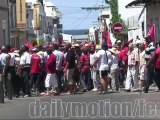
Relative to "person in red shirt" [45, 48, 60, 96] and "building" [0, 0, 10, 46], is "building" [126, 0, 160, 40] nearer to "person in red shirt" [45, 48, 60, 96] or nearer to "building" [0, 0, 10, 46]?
"person in red shirt" [45, 48, 60, 96]

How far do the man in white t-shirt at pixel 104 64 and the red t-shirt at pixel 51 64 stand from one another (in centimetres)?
161

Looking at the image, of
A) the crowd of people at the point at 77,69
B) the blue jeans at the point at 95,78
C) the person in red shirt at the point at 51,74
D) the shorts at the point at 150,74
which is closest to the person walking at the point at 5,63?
the crowd of people at the point at 77,69

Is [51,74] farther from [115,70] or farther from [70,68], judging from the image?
[115,70]

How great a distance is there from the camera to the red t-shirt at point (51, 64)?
24.1 m

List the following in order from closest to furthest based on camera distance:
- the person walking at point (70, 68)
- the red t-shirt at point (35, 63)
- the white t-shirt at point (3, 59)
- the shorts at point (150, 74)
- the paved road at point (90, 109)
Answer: the paved road at point (90, 109) < the shorts at point (150, 74) < the white t-shirt at point (3, 59) < the person walking at point (70, 68) < the red t-shirt at point (35, 63)

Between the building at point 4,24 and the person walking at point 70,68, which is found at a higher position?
the building at point 4,24

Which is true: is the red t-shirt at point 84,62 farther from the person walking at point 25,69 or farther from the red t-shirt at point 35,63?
the person walking at point 25,69

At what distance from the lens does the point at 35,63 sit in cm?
2472

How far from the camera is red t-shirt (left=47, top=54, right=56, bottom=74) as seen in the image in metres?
24.1

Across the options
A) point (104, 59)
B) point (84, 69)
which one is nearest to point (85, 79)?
point (84, 69)

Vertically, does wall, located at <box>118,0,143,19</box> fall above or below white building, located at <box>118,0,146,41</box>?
above

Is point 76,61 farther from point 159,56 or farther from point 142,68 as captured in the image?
point 159,56

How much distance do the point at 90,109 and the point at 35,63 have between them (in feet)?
25.8

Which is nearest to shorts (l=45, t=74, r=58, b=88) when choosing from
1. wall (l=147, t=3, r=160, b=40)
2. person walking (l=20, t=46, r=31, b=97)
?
person walking (l=20, t=46, r=31, b=97)
